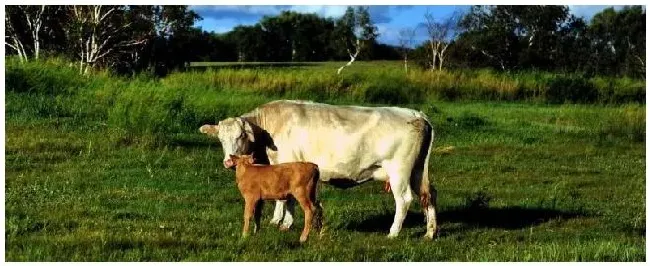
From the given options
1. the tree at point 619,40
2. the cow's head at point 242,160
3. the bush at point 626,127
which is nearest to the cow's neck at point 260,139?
the cow's head at point 242,160

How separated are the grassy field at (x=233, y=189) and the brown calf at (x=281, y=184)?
0.32 m

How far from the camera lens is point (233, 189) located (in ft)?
44.9

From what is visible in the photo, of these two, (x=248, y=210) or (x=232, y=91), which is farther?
(x=232, y=91)

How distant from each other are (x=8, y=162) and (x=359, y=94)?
17448mm

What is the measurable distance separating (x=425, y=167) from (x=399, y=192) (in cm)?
49

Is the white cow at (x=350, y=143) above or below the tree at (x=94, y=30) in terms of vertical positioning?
→ below

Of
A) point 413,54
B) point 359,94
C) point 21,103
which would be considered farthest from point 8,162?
point 413,54

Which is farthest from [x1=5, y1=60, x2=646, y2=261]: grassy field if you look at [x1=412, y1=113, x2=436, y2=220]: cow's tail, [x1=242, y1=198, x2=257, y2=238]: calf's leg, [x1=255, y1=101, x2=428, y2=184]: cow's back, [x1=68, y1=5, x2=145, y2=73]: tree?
[x1=68, y1=5, x2=145, y2=73]: tree

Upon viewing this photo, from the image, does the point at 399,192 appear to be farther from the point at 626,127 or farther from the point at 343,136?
the point at 626,127

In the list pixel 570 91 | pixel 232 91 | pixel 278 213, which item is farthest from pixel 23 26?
pixel 278 213

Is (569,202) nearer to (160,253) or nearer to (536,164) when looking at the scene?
(536,164)

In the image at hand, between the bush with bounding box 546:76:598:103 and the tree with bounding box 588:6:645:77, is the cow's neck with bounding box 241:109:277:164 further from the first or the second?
the tree with bounding box 588:6:645:77

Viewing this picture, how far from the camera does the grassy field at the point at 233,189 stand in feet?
31.0

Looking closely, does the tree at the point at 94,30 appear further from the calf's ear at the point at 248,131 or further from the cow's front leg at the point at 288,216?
the calf's ear at the point at 248,131
